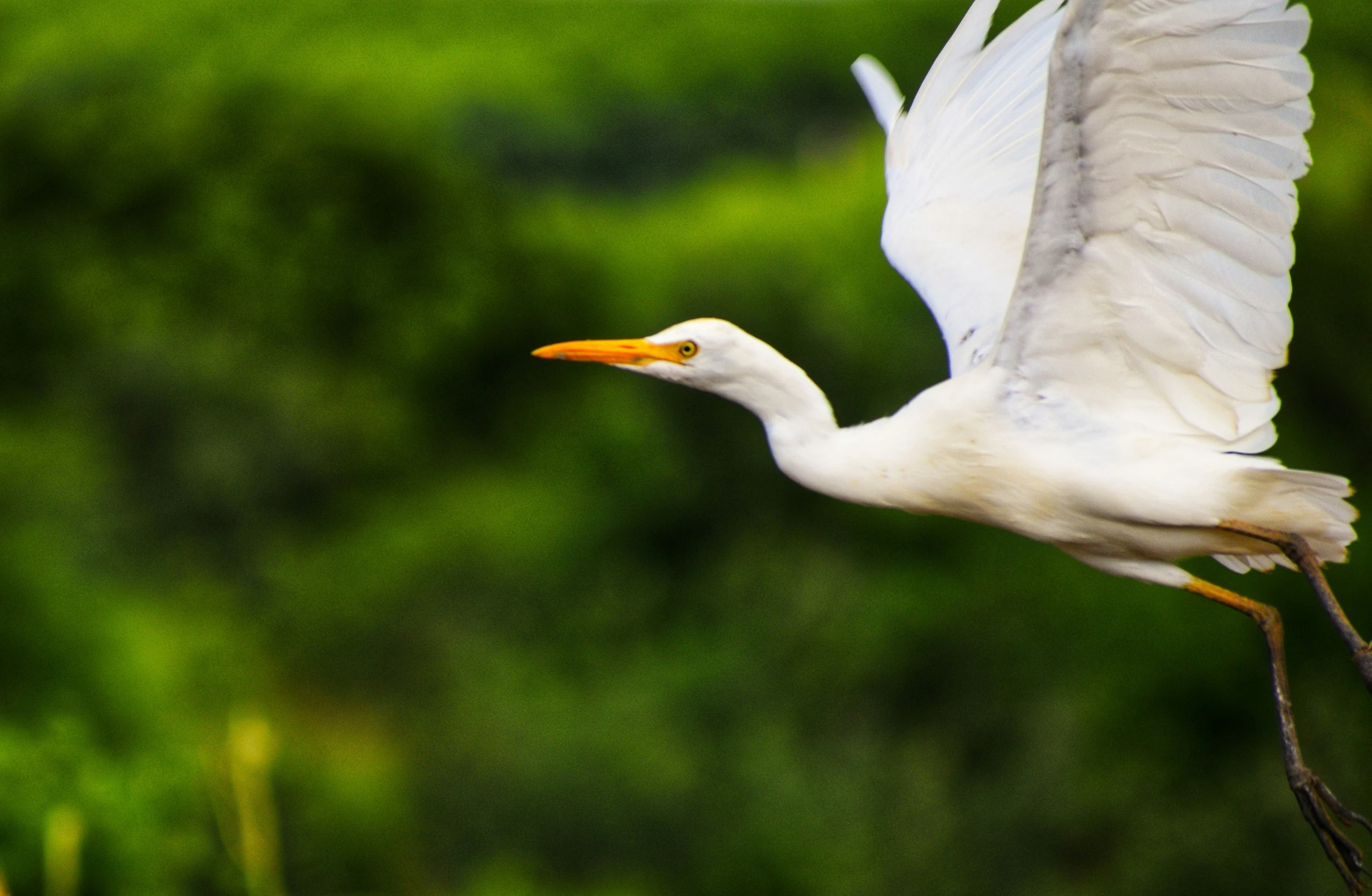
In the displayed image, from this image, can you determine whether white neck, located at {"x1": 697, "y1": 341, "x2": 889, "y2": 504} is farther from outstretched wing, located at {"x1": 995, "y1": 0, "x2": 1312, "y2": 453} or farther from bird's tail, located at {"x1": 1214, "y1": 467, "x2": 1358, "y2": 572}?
bird's tail, located at {"x1": 1214, "y1": 467, "x2": 1358, "y2": 572}

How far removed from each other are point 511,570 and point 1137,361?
25656 millimetres

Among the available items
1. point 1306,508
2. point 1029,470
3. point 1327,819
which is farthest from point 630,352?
point 1327,819

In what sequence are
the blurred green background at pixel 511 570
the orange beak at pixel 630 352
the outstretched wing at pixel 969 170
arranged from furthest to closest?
the blurred green background at pixel 511 570
the outstretched wing at pixel 969 170
the orange beak at pixel 630 352

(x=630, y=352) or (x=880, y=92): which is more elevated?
(x=880, y=92)

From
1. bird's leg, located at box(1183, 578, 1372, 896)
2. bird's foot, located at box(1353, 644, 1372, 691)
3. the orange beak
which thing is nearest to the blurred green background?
the orange beak

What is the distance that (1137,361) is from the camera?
446 centimetres

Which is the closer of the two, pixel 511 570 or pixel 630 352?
pixel 630 352

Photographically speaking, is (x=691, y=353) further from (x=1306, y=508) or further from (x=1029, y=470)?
(x=1306, y=508)

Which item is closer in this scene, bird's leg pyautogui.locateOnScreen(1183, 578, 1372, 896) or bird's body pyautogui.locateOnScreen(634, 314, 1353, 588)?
bird's leg pyautogui.locateOnScreen(1183, 578, 1372, 896)

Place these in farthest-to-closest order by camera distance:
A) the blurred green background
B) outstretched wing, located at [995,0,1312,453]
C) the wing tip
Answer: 1. the blurred green background
2. the wing tip
3. outstretched wing, located at [995,0,1312,453]

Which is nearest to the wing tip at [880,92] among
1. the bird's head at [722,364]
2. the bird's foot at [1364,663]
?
the bird's head at [722,364]

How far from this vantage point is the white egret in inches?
154

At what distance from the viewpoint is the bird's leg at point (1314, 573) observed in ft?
13.9

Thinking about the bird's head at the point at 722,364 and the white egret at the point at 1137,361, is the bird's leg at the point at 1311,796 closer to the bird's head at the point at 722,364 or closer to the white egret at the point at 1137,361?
the white egret at the point at 1137,361
